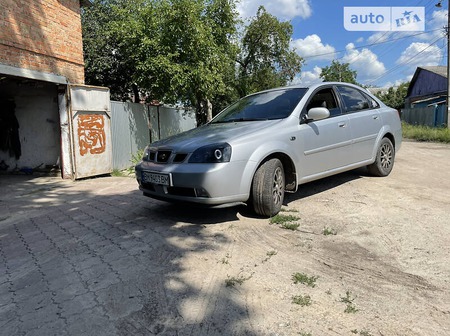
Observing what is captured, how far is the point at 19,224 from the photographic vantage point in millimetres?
4887

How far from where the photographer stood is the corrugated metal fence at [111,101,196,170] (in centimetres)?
990

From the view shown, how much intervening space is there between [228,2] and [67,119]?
7334 millimetres

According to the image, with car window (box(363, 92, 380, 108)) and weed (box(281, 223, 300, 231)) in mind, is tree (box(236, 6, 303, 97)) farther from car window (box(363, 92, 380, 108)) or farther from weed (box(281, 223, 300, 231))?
weed (box(281, 223, 300, 231))

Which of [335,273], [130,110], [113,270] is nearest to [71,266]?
[113,270]

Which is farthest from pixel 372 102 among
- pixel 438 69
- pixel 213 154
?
pixel 438 69

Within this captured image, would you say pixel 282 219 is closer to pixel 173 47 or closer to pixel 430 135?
pixel 173 47

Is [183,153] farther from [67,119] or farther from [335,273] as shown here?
[67,119]

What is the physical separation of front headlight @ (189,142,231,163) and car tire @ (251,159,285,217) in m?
0.49

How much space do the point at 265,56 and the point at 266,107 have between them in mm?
16346

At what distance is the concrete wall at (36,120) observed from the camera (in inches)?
362

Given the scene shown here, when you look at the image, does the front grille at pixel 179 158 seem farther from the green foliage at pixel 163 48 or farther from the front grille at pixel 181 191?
the green foliage at pixel 163 48

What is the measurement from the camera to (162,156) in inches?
168

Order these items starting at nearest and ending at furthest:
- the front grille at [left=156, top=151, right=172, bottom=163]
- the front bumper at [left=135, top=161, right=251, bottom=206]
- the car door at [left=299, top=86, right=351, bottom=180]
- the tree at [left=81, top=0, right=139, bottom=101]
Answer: the front bumper at [left=135, top=161, right=251, bottom=206]
the front grille at [left=156, top=151, right=172, bottom=163]
the car door at [left=299, top=86, right=351, bottom=180]
the tree at [left=81, top=0, right=139, bottom=101]

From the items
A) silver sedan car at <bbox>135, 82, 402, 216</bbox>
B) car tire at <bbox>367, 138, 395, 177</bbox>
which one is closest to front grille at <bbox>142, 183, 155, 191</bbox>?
silver sedan car at <bbox>135, 82, 402, 216</bbox>
